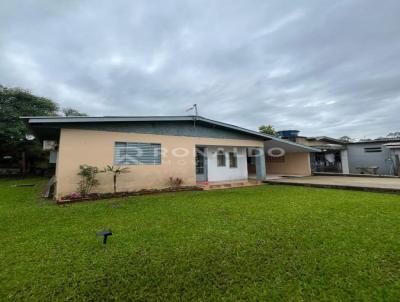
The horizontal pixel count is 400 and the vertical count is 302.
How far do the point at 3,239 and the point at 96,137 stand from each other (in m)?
4.88

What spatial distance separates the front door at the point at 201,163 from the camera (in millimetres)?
11648

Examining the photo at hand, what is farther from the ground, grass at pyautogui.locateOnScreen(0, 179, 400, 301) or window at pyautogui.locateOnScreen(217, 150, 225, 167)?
window at pyautogui.locateOnScreen(217, 150, 225, 167)

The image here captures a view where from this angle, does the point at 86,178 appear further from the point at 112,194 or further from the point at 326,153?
the point at 326,153

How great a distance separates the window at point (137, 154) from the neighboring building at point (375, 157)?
17.1 metres

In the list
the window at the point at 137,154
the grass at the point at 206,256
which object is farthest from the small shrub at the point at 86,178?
the grass at the point at 206,256

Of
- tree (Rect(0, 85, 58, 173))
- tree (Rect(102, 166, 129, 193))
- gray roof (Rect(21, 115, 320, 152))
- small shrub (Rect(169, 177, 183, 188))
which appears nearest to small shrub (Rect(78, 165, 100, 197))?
tree (Rect(102, 166, 129, 193))

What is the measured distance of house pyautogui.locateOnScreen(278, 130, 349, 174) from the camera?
16766mm

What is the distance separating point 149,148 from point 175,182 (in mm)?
2164

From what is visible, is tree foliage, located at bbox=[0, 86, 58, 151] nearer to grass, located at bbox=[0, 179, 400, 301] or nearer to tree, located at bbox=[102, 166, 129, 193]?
tree, located at bbox=[102, 166, 129, 193]

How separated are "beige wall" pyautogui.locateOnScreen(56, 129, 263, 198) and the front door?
1154 mm

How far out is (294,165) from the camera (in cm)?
1600

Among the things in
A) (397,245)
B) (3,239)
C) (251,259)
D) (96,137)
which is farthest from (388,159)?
(3,239)

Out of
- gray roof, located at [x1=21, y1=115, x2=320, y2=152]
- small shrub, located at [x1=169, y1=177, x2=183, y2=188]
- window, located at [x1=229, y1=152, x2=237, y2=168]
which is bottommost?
small shrub, located at [x1=169, y1=177, x2=183, y2=188]

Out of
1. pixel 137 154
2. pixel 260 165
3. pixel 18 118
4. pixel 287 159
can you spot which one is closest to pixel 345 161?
pixel 287 159
